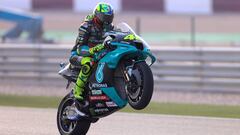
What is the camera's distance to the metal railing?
14.7 m

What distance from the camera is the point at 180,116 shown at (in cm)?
1117

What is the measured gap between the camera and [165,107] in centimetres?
1266

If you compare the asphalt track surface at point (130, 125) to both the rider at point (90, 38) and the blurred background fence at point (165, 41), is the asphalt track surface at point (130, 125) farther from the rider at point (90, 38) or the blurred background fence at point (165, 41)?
the blurred background fence at point (165, 41)

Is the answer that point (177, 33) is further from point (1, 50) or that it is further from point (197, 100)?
point (197, 100)

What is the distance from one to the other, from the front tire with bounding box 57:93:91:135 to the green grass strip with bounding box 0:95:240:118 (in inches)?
120

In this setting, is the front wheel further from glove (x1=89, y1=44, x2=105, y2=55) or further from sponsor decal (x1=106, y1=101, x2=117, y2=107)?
glove (x1=89, y1=44, x2=105, y2=55)

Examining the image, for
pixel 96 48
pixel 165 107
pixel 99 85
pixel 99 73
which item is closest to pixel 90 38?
pixel 96 48

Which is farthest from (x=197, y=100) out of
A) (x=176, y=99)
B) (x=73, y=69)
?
(x=73, y=69)

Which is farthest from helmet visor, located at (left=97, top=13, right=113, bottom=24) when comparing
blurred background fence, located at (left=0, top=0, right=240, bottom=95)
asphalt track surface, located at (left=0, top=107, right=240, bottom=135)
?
blurred background fence, located at (left=0, top=0, right=240, bottom=95)

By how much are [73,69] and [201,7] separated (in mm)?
30032

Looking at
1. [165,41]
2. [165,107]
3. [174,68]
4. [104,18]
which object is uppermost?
[104,18]

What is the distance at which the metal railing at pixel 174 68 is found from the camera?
14.7 metres

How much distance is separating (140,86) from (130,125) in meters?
2.28

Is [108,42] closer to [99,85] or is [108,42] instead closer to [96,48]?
[96,48]
